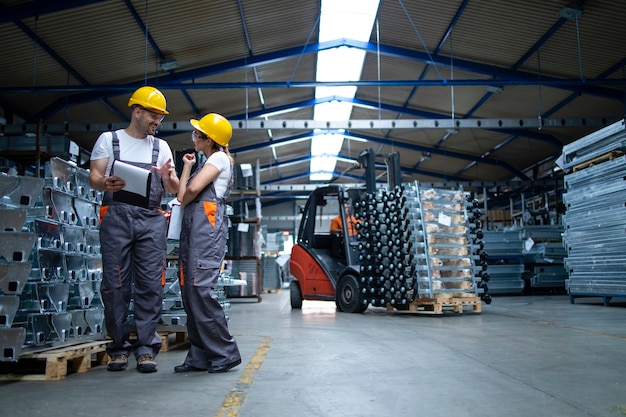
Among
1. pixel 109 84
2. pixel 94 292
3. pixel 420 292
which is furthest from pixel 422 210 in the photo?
pixel 109 84

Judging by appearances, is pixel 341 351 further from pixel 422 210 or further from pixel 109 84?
pixel 109 84

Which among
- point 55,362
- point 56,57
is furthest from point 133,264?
point 56,57

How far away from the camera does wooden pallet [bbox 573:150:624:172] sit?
31.9 feet

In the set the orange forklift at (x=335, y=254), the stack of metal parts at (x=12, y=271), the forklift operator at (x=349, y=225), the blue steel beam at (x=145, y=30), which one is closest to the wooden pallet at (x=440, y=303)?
the orange forklift at (x=335, y=254)

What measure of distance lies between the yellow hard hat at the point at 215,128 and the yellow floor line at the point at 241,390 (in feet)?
5.50

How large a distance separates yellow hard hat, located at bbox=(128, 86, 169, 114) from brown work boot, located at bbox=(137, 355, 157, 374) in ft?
5.96

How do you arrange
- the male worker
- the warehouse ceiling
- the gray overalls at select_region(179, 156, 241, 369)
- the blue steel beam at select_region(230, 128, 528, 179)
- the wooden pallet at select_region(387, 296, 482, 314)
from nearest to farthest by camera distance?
the gray overalls at select_region(179, 156, 241, 369) → the male worker → the wooden pallet at select_region(387, 296, 482, 314) → the warehouse ceiling → the blue steel beam at select_region(230, 128, 528, 179)

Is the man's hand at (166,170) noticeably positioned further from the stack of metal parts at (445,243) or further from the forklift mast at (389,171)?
the forklift mast at (389,171)

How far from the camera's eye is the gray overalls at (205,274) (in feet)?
12.6

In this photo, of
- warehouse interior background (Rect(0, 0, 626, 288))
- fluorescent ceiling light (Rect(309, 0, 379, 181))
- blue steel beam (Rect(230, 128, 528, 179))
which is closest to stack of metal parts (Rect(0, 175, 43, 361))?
warehouse interior background (Rect(0, 0, 626, 288))

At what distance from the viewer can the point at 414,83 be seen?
1363 centimetres

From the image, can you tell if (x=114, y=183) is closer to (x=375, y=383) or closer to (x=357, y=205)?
(x=375, y=383)

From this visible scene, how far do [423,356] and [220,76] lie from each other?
1245 centimetres

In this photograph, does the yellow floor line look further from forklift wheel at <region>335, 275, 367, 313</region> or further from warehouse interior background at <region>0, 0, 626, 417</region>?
forklift wheel at <region>335, 275, 367, 313</region>
